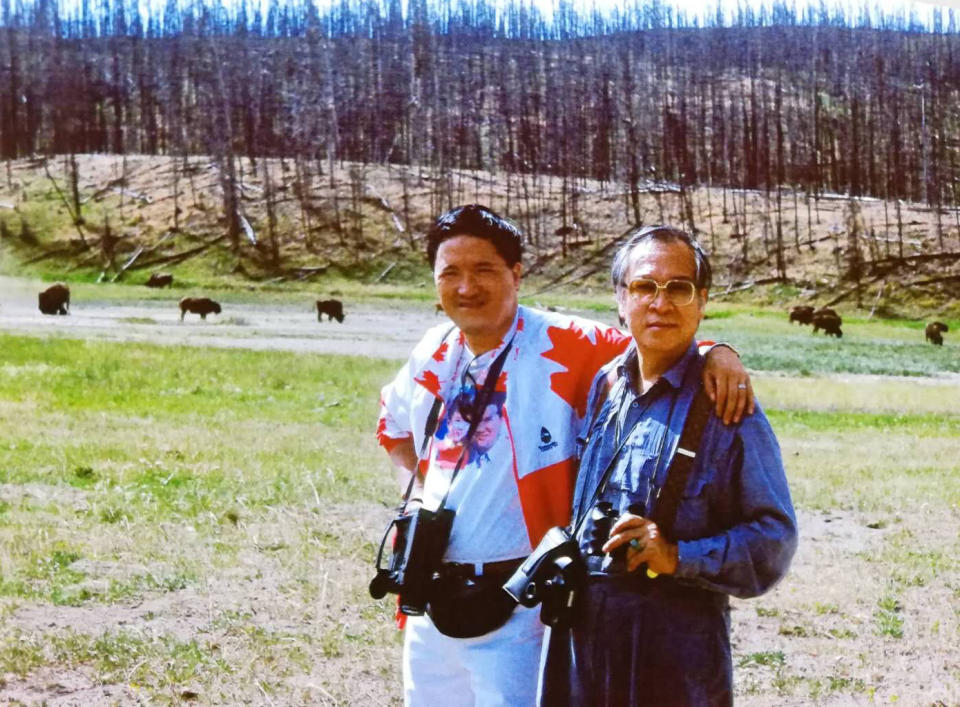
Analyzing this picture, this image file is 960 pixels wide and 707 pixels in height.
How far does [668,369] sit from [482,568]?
0.46 m

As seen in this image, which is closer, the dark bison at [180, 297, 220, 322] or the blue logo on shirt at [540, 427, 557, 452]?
the blue logo on shirt at [540, 427, 557, 452]

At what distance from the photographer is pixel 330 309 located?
25.3 ft

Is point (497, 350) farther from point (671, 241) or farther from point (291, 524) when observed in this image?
point (291, 524)

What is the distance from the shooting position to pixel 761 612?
393 cm

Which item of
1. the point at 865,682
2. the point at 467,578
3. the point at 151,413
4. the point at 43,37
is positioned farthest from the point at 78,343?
the point at 467,578

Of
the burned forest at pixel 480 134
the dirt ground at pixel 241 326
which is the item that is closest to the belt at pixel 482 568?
the burned forest at pixel 480 134

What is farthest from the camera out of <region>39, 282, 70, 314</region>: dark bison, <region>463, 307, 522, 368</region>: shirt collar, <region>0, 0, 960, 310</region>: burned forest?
<region>39, 282, 70, 314</region>: dark bison

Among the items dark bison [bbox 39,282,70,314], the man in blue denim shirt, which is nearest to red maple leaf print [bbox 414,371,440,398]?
the man in blue denim shirt

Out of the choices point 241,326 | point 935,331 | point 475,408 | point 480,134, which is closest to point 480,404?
point 475,408

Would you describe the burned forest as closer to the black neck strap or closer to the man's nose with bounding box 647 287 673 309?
the black neck strap

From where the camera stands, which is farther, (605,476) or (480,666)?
(480,666)

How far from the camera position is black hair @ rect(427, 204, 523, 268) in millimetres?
1758

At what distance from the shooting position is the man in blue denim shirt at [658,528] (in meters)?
1.41

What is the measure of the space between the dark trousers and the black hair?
58cm
